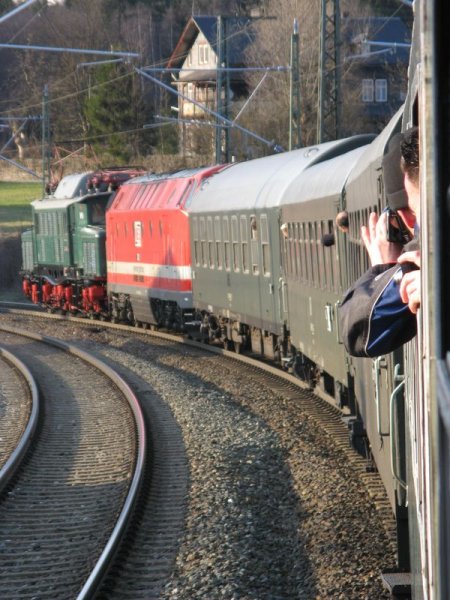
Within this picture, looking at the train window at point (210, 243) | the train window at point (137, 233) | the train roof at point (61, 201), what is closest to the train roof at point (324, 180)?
the train window at point (210, 243)

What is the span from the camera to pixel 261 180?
1812cm

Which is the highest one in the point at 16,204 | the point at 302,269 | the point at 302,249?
the point at 16,204

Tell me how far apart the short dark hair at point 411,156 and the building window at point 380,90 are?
67333mm

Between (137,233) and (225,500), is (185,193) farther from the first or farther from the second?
(225,500)

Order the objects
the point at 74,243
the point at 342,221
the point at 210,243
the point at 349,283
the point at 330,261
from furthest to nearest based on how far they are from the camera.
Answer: the point at 74,243, the point at 210,243, the point at 330,261, the point at 349,283, the point at 342,221

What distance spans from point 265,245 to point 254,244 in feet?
2.61

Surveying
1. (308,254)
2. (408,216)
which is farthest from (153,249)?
(408,216)

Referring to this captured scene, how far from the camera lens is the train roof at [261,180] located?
52.3 feet

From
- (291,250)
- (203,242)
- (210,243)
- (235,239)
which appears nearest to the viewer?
(291,250)

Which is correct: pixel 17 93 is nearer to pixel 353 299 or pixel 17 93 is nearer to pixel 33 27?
pixel 33 27

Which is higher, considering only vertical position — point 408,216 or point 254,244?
point 408,216

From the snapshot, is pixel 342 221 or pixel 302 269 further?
pixel 302 269

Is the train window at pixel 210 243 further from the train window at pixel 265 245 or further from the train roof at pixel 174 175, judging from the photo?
the train window at pixel 265 245

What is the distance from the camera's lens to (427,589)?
2529 mm
